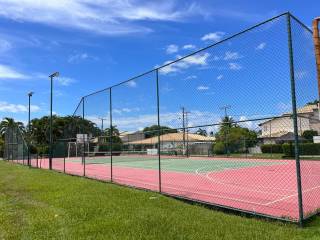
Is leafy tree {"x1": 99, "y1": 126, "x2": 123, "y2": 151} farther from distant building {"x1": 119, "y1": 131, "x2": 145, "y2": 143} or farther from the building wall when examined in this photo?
the building wall

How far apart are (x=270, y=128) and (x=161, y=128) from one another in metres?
3.54

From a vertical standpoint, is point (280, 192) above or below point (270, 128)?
below

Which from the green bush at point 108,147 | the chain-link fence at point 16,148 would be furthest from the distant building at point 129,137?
the chain-link fence at point 16,148

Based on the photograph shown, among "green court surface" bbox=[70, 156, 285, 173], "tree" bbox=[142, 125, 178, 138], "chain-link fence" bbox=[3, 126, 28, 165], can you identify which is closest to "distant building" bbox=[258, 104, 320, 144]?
"tree" bbox=[142, 125, 178, 138]

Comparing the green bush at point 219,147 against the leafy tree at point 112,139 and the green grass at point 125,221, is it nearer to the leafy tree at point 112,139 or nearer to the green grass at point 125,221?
the leafy tree at point 112,139

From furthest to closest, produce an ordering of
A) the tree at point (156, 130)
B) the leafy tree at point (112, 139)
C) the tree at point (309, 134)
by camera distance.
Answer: the leafy tree at point (112, 139) → the tree at point (156, 130) → the tree at point (309, 134)

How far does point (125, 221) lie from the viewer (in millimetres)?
7098

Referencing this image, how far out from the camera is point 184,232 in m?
6.27

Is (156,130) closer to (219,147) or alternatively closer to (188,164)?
(219,147)

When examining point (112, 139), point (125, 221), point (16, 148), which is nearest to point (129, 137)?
point (112, 139)

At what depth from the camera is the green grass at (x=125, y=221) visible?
6.20 m

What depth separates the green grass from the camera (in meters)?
6.20

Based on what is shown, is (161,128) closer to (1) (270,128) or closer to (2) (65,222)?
(1) (270,128)

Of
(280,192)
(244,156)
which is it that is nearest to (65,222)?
(280,192)
